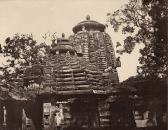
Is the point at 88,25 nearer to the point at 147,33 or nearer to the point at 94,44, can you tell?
the point at 94,44

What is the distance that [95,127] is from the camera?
803 inches

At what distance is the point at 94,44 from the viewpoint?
112ft

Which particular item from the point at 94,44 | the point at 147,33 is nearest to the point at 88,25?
the point at 94,44

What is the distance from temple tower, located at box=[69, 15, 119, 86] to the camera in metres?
33.5

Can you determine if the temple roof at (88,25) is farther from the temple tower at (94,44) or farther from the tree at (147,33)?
the tree at (147,33)

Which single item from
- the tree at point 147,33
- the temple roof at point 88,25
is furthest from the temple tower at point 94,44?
the tree at point 147,33

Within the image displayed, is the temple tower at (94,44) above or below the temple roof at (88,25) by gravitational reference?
below

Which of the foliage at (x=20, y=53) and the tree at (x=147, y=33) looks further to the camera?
the foliage at (x=20, y=53)

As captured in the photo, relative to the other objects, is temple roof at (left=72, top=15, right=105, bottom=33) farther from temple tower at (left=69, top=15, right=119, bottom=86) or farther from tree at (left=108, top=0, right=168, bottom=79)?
tree at (left=108, top=0, right=168, bottom=79)

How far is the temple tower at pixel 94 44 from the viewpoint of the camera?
33500 mm

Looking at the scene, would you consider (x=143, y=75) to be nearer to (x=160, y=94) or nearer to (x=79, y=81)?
(x=160, y=94)

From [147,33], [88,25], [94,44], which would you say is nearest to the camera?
[147,33]

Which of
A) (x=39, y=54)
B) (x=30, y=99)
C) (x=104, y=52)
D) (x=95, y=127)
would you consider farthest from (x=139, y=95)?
(x=39, y=54)

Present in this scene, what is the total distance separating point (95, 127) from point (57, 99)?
300 centimetres
